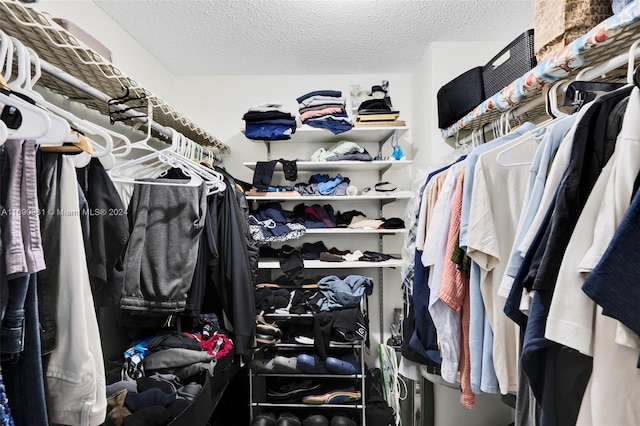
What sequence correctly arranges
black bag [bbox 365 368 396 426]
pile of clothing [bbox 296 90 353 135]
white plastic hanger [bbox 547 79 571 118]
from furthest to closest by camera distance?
1. pile of clothing [bbox 296 90 353 135]
2. black bag [bbox 365 368 396 426]
3. white plastic hanger [bbox 547 79 571 118]

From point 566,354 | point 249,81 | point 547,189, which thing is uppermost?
point 249,81

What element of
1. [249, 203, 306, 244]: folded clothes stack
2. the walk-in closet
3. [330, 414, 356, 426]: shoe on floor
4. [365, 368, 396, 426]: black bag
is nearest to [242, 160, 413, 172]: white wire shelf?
the walk-in closet

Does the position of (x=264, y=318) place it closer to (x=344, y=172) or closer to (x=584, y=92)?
(x=344, y=172)

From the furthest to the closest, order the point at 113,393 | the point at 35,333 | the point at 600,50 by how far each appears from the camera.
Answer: the point at 113,393 → the point at 600,50 → the point at 35,333

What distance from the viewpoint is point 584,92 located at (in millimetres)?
855

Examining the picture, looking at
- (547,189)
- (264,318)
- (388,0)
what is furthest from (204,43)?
(547,189)

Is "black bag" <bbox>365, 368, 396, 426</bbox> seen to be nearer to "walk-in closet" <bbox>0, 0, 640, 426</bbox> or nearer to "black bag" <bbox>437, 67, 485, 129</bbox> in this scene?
"walk-in closet" <bbox>0, 0, 640, 426</bbox>

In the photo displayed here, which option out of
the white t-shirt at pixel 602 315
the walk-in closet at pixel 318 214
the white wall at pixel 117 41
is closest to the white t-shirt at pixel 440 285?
the walk-in closet at pixel 318 214

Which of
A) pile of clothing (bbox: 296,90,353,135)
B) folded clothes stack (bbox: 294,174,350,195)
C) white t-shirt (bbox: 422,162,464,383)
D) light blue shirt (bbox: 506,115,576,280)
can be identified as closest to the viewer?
light blue shirt (bbox: 506,115,576,280)

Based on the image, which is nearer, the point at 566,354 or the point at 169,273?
the point at 566,354

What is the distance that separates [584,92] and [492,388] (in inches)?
33.1

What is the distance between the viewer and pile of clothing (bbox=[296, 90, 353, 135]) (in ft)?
6.65

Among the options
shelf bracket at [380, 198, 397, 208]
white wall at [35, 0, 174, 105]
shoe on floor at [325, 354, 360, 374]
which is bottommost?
shoe on floor at [325, 354, 360, 374]

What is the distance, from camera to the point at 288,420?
1849 mm
